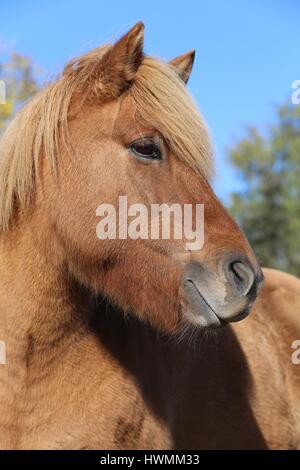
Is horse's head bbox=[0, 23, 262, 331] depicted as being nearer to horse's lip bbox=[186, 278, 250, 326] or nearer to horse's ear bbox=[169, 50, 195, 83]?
horse's lip bbox=[186, 278, 250, 326]

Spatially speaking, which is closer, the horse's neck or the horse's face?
the horse's face

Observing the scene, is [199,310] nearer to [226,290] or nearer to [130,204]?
[226,290]

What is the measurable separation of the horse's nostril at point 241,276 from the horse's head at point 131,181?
0.68ft

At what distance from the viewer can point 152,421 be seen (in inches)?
159

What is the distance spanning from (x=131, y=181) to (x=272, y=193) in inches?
1284

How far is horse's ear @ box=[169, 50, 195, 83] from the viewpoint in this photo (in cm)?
425

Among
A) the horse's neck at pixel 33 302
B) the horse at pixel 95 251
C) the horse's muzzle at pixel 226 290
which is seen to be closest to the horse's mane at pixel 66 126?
the horse at pixel 95 251

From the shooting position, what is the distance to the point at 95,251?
3.68 meters

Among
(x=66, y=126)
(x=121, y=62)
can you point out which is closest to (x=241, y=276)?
(x=66, y=126)

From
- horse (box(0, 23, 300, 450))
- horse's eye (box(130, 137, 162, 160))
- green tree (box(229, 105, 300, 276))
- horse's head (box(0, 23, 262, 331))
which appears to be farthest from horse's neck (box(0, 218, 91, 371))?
green tree (box(229, 105, 300, 276))

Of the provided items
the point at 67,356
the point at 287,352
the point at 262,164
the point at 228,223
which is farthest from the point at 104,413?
the point at 262,164

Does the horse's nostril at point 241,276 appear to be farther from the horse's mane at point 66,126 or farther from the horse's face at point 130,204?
the horse's mane at point 66,126

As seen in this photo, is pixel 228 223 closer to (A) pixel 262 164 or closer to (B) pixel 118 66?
(B) pixel 118 66

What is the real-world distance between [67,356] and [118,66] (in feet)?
5.92
